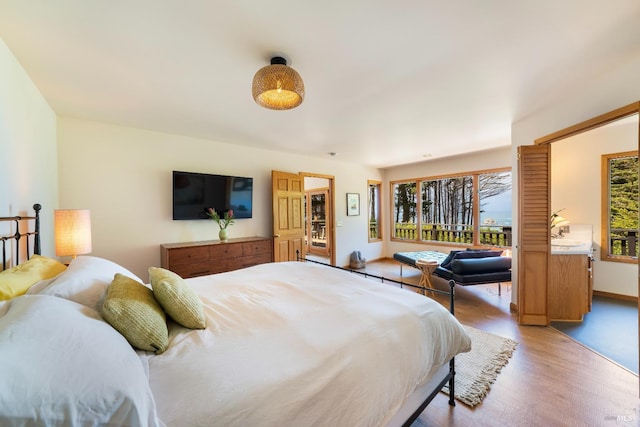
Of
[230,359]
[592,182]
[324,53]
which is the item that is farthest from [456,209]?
[230,359]

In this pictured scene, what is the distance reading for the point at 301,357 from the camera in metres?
1.05

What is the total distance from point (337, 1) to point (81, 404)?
190cm

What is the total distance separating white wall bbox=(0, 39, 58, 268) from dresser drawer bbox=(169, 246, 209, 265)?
1125 millimetres

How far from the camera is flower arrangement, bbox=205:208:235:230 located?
3.87 m

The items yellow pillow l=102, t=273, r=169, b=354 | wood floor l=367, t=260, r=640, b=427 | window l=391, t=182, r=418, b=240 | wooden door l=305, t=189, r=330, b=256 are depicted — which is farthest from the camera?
wooden door l=305, t=189, r=330, b=256

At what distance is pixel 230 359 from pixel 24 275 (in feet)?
4.05

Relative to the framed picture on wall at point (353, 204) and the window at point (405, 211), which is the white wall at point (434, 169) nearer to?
the window at point (405, 211)

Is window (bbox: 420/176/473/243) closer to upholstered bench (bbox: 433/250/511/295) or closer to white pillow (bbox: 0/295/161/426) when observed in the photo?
upholstered bench (bbox: 433/250/511/295)

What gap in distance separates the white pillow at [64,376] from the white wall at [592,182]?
5.73 m

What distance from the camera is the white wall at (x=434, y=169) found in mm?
5008

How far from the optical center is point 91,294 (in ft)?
3.97

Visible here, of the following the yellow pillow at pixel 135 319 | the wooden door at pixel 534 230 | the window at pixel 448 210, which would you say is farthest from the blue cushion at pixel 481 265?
the yellow pillow at pixel 135 319

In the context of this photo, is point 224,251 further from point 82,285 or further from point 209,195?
point 82,285

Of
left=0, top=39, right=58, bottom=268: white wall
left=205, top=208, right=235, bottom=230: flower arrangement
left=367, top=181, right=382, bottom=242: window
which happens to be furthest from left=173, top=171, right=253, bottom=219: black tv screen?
left=367, top=181, right=382, bottom=242: window
